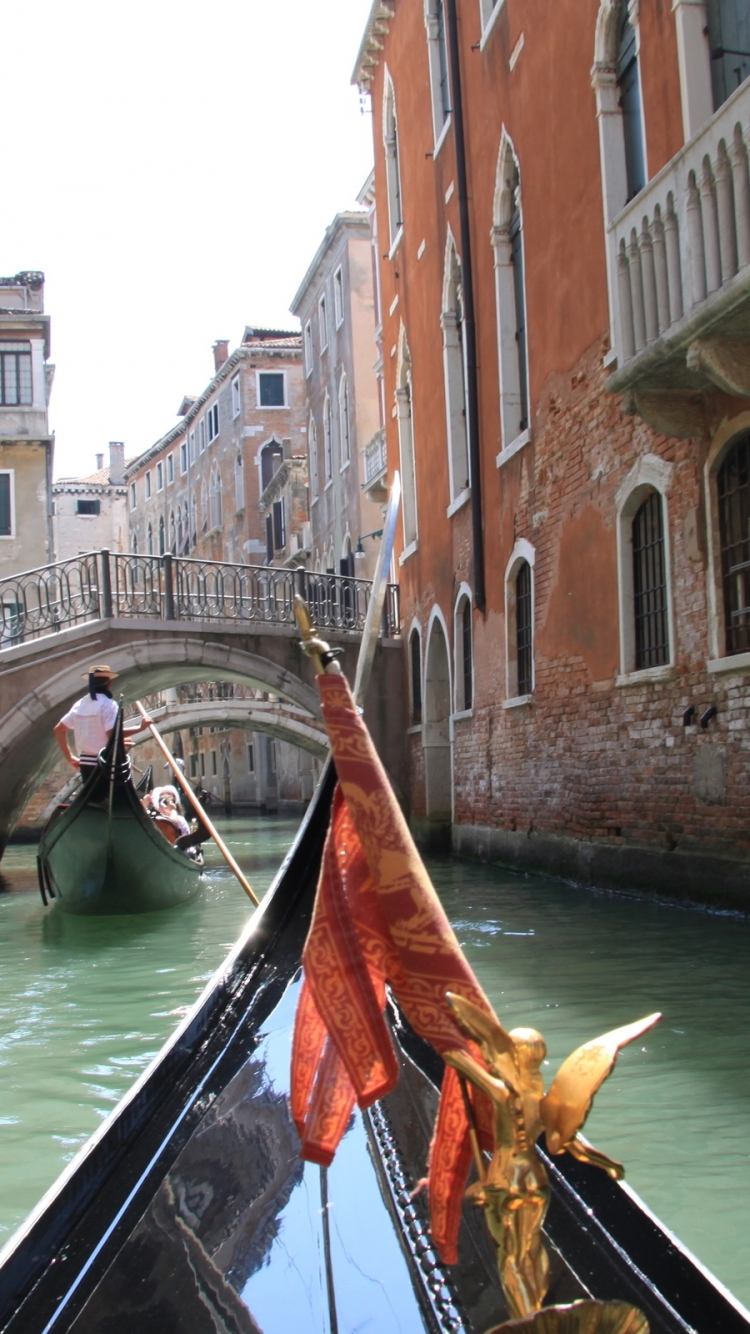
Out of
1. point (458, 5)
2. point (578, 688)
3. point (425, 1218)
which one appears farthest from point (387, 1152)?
point (458, 5)

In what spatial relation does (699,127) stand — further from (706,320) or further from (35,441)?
(35,441)

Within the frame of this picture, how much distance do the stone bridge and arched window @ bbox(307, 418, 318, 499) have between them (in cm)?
809

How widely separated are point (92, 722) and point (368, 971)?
6.03 meters

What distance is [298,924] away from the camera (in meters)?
2.28

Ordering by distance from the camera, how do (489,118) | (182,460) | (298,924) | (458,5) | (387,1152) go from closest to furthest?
(387,1152), (298,924), (489,118), (458,5), (182,460)

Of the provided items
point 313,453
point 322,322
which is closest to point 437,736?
point 322,322

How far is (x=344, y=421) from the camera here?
17.8 metres

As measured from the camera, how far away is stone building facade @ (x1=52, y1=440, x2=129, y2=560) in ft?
119

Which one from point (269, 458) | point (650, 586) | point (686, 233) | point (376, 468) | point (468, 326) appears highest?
point (269, 458)

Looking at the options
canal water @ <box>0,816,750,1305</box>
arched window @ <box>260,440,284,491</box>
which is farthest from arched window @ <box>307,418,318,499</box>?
canal water @ <box>0,816,750,1305</box>

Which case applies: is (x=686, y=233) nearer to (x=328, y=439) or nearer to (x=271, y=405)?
(x=328, y=439)

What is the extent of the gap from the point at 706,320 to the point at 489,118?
168 inches

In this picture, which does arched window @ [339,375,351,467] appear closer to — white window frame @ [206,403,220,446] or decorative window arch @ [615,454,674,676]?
white window frame @ [206,403,220,446]

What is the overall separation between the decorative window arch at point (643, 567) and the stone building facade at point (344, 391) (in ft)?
31.5
